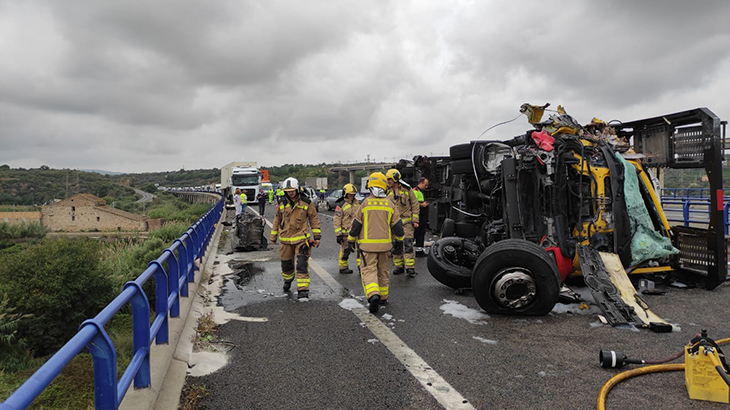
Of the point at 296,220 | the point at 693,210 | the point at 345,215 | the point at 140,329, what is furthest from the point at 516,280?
the point at 693,210

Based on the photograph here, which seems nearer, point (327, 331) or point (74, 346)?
point (74, 346)

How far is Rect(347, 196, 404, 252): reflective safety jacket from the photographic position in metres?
6.64

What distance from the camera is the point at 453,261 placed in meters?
7.95

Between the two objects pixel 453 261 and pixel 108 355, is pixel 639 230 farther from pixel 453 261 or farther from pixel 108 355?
pixel 108 355

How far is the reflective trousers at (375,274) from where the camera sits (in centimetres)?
644

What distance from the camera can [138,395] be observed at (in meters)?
3.28

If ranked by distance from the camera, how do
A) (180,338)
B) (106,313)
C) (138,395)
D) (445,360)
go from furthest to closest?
(180,338) → (445,360) → (138,395) → (106,313)

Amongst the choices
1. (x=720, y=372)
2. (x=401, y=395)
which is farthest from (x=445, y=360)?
(x=720, y=372)

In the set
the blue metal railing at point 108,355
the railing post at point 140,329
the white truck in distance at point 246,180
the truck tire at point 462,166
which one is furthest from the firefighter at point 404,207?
the white truck in distance at point 246,180

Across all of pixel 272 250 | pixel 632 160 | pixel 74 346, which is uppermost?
pixel 632 160

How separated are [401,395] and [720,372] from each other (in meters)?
2.14

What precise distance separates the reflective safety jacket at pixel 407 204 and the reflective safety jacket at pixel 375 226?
307 cm

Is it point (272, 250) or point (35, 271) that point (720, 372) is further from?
point (272, 250)

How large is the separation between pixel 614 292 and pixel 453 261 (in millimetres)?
2584
